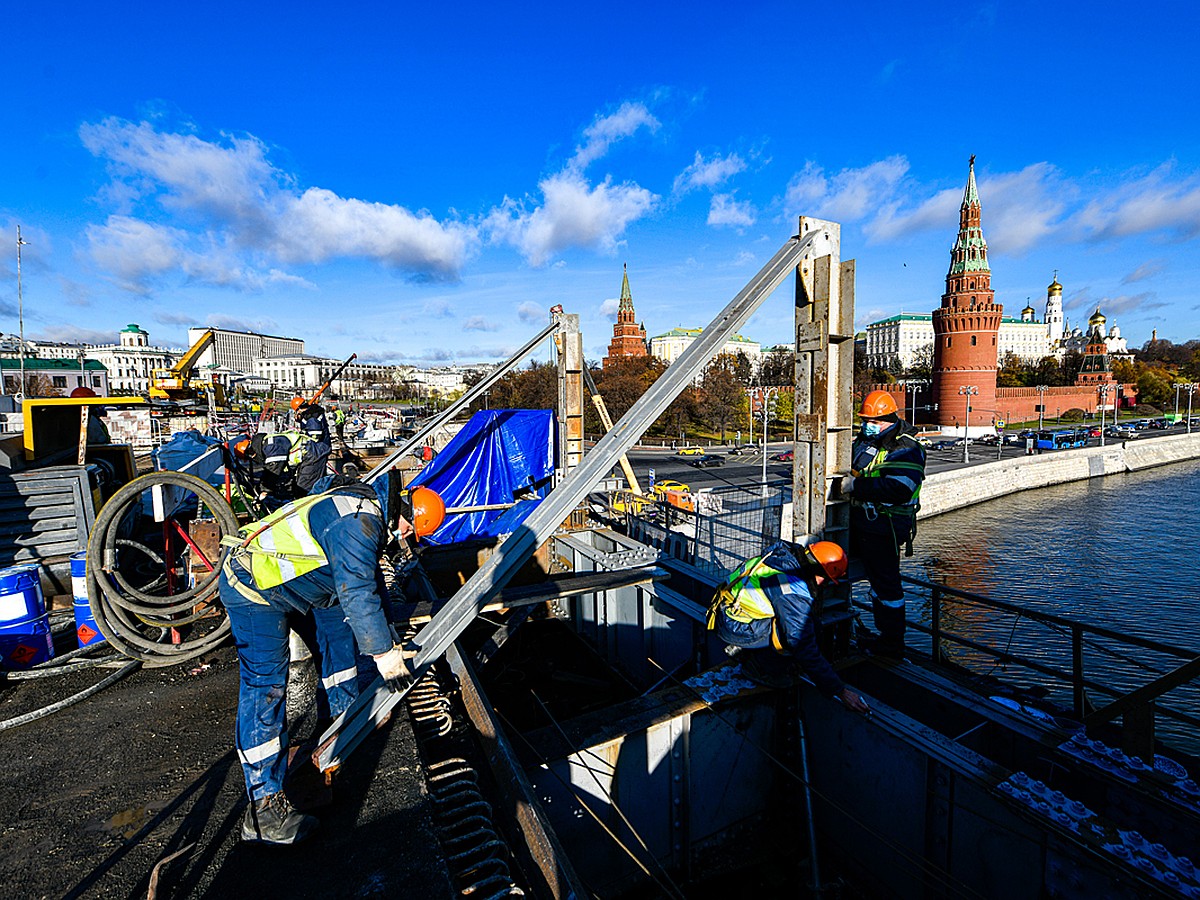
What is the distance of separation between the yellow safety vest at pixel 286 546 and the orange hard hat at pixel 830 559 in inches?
116

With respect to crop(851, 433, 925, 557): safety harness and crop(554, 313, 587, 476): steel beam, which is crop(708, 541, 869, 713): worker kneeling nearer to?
crop(851, 433, 925, 557): safety harness

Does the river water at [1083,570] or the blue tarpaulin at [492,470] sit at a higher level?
the blue tarpaulin at [492,470]

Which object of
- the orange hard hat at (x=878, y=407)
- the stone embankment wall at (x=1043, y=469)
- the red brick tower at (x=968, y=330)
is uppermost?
the red brick tower at (x=968, y=330)

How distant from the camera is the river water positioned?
13.0 metres

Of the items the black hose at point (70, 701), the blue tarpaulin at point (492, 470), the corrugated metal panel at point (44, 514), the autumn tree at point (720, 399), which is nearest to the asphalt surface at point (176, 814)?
the black hose at point (70, 701)

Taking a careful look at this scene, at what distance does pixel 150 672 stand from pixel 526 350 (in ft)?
22.8

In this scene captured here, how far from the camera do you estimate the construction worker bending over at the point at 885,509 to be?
4801mm

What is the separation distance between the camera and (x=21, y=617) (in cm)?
459

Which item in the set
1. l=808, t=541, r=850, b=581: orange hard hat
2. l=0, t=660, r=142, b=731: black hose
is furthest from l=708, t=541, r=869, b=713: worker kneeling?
l=0, t=660, r=142, b=731: black hose

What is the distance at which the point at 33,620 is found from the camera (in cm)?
464

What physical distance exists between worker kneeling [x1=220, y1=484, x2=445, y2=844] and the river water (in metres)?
8.86

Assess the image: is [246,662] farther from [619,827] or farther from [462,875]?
[619,827]

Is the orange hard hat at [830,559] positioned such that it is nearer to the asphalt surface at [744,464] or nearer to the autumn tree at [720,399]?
the asphalt surface at [744,464]

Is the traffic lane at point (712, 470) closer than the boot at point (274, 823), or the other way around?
the boot at point (274, 823)
